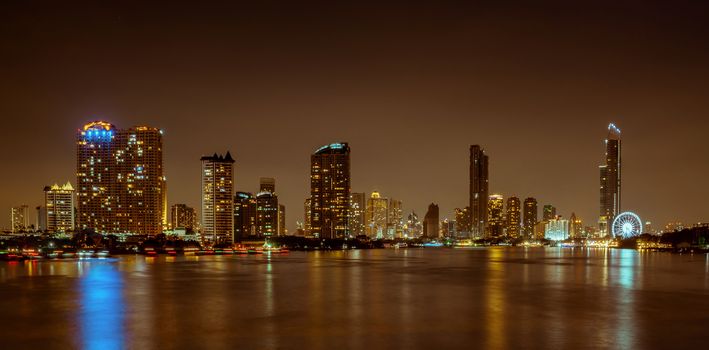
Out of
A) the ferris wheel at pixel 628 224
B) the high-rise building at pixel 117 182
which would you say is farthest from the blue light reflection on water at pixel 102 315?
the ferris wheel at pixel 628 224

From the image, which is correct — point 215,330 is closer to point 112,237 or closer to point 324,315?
point 324,315

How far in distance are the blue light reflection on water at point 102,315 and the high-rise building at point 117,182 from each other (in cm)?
15377

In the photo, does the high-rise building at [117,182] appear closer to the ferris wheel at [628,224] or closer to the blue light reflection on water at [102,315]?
the ferris wheel at [628,224]

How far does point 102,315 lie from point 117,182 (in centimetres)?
17788

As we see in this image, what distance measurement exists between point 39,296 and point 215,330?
19.5 metres

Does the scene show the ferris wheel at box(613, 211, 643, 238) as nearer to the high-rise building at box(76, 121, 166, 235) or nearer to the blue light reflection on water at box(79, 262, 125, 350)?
the high-rise building at box(76, 121, 166, 235)

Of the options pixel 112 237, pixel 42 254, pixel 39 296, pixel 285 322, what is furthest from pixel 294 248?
pixel 285 322

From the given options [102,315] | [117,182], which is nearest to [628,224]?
[117,182]

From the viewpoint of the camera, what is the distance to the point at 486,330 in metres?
26.4

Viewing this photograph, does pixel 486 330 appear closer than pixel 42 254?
Yes

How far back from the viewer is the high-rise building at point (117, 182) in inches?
7707

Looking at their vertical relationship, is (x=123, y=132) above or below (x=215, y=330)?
above

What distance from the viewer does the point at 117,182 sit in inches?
7756

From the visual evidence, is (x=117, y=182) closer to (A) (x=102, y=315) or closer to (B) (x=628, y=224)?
(B) (x=628, y=224)
